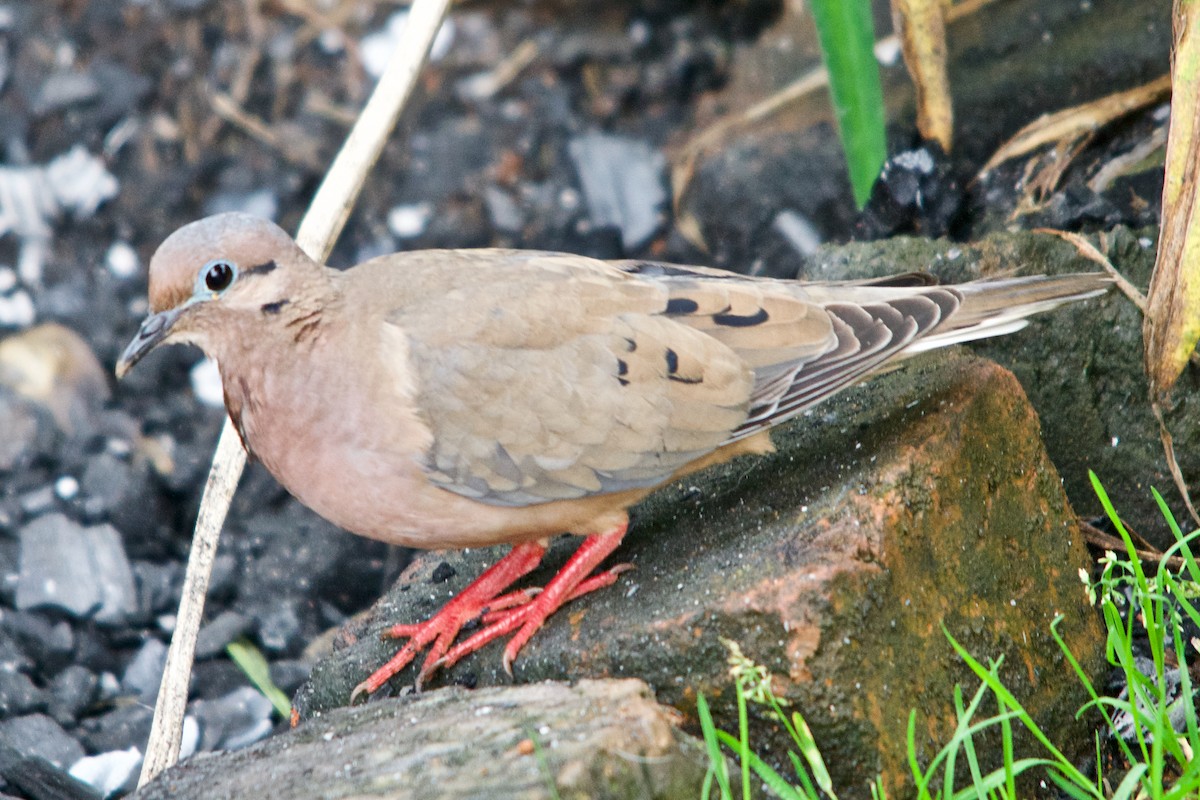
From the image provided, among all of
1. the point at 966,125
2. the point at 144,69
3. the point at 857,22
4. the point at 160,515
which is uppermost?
the point at 144,69

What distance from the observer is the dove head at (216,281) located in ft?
10.5

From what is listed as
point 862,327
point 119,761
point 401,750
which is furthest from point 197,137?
point 401,750

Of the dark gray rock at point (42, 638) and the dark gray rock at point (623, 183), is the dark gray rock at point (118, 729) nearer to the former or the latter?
the dark gray rock at point (42, 638)

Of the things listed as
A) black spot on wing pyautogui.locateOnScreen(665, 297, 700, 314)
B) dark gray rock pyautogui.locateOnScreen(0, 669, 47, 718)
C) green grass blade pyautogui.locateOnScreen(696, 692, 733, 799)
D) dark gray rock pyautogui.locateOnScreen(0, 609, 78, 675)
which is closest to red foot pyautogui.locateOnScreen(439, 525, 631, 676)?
black spot on wing pyautogui.locateOnScreen(665, 297, 700, 314)

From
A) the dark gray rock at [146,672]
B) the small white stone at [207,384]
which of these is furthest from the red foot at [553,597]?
the small white stone at [207,384]

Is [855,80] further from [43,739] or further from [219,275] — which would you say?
[43,739]

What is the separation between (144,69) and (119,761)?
3601 mm

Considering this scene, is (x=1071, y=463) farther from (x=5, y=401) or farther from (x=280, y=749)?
(x=5, y=401)

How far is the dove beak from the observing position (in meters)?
3.25

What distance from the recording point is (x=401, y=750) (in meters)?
2.60

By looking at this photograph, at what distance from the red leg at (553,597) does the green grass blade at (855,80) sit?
61.2 inches

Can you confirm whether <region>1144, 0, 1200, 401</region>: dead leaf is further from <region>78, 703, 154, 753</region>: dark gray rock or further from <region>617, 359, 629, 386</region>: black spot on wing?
<region>78, 703, 154, 753</region>: dark gray rock

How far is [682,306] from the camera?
3416 mm

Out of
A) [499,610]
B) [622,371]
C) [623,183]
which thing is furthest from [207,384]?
[622,371]
